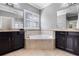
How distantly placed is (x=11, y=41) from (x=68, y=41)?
61.6 inches

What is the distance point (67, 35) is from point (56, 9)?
0.82 meters

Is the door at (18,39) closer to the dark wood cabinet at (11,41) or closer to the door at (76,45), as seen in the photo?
the dark wood cabinet at (11,41)

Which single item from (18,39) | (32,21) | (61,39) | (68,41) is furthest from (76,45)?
(18,39)

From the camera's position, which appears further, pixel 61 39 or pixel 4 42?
pixel 61 39

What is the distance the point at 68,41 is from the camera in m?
3.34

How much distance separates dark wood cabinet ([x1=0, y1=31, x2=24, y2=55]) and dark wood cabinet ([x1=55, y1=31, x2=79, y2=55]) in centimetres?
99

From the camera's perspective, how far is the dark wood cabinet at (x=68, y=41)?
3105mm

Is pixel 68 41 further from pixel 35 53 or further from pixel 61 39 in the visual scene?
pixel 35 53

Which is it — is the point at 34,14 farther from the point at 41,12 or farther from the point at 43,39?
the point at 43,39

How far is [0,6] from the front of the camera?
9.73 ft

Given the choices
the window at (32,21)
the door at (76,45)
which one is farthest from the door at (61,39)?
the window at (32,21)

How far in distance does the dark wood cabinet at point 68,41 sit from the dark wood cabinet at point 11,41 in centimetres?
99

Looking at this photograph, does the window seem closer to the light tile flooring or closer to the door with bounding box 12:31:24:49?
the door with bounding box 12:31:24:49

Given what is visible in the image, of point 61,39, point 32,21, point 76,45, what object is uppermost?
point 32,21
